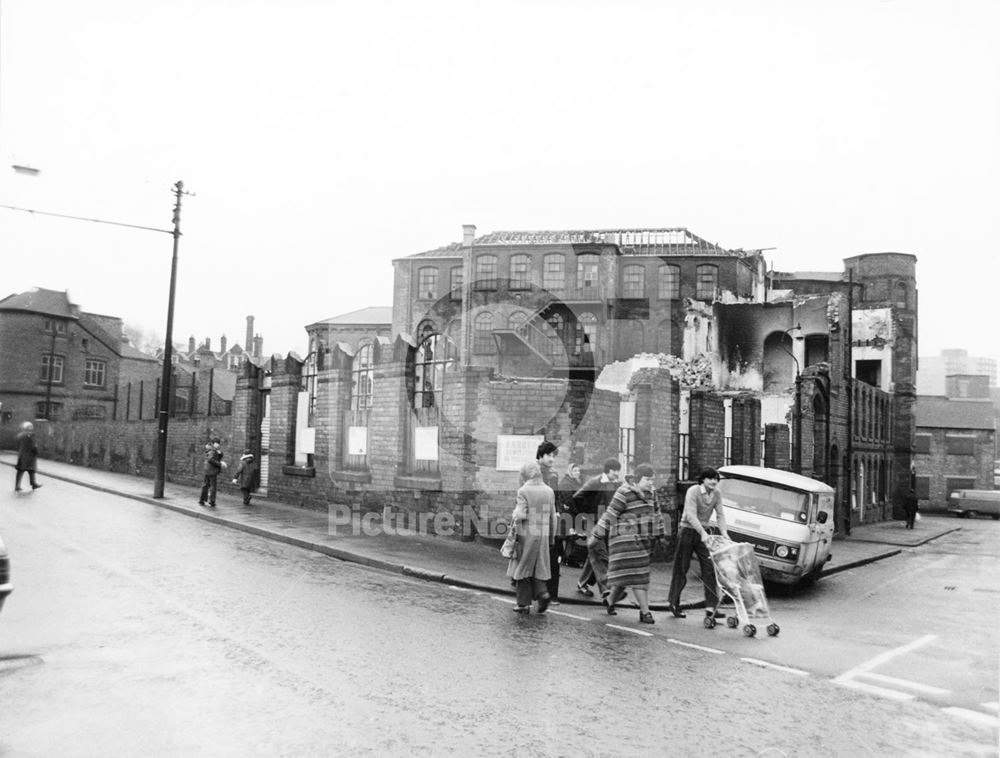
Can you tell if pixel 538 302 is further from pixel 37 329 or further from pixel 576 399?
pixel 576 399

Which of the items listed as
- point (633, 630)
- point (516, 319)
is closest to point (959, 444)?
point (516, 319)

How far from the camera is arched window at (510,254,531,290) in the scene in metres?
53.3

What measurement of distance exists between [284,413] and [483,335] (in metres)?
34.1

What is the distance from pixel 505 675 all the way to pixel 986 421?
62802 millimetres

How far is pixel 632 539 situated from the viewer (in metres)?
9.17

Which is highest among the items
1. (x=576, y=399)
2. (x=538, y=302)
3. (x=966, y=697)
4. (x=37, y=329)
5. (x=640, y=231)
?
(x=640, y=231)

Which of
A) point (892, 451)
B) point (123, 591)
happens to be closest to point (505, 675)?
point (123, 591)

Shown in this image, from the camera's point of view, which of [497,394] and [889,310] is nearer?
[497,394]

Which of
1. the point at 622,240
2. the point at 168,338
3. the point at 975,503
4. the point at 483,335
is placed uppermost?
the point at 622,240

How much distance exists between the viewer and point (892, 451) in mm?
43594

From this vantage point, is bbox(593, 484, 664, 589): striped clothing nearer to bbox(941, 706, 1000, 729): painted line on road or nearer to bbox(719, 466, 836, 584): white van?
bbox(941, 706, 1000, 729): painted line on road

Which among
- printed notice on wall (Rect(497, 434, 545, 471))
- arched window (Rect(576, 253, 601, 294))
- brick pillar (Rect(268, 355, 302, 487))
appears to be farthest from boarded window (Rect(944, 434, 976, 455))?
printed notice on wall (Rect(497, 434, 545, 471))

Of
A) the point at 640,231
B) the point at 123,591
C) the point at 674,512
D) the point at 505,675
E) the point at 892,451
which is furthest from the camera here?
the point at 640,231

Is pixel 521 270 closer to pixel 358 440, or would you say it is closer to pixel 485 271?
pixel 485 271
